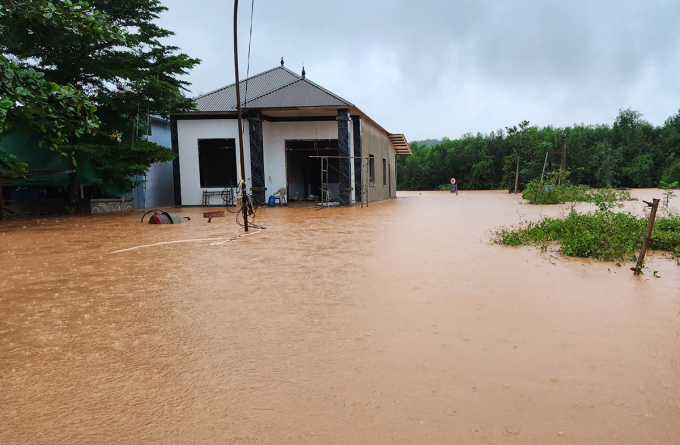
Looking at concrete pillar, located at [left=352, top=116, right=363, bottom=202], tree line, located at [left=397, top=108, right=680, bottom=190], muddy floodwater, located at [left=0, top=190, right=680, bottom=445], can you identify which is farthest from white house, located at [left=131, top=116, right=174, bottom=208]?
tree line, located at [left=397, top=108, right=680, bottom=190]

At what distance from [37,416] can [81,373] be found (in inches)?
19.1

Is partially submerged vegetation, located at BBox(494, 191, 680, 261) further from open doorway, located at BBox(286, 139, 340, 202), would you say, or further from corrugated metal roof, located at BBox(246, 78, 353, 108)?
open doorway, located at BBox(286, 139, 340, 202)

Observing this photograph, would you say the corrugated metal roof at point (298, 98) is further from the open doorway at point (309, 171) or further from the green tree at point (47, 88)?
the green tree at point (47, 88)

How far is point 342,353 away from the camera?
9.89ft

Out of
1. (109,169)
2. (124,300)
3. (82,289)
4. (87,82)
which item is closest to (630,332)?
(124,300)

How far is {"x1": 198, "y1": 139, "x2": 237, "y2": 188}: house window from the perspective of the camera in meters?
18.6

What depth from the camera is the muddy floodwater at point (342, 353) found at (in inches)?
85.8

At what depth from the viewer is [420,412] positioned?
2.29 meters

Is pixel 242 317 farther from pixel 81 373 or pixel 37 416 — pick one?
pixel 37 416

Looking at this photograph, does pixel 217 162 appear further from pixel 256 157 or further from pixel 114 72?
pixel 114 72

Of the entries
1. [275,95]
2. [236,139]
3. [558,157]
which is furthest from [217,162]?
[558,157]

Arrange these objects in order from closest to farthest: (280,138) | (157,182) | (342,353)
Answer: (342,353) → (280,138) → (157,182)

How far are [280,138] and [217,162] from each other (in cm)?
307

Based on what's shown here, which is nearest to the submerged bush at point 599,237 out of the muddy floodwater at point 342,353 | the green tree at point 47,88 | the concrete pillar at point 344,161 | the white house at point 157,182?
the muddy floodwater at point 342,353
